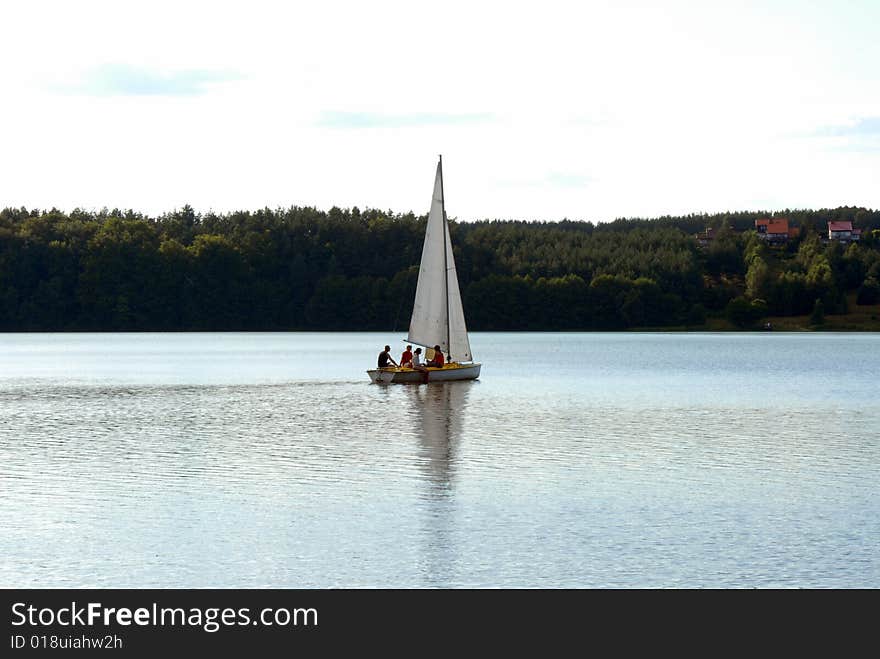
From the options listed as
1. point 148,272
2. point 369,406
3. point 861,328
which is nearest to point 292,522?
point 369,406

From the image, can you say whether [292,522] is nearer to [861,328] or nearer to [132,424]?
[132,424]

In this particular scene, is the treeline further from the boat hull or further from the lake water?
the lake water

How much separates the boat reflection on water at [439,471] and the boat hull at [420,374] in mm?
1643

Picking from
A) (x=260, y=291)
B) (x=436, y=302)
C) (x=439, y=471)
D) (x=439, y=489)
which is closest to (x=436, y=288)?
(x=436, y=302)

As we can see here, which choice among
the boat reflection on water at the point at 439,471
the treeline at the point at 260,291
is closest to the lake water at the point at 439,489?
the boat reflection on water at the point at 439,471

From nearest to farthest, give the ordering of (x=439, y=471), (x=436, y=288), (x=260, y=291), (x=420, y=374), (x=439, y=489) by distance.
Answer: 1. (x=439, y=489)
2. (x=439, y=471)
3. (x=420, y=374)
4. (x=436, y=288)
5. (x=260, y=291)

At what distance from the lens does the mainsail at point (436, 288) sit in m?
59.0

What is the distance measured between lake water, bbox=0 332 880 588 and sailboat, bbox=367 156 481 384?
443 centimetres

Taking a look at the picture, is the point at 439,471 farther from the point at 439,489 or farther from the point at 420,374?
the point at 420,374

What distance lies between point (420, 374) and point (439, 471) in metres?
29.9

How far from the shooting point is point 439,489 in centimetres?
2548

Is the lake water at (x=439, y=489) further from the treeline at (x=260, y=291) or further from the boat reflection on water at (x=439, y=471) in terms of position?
the treeline at (x=260, y=291)

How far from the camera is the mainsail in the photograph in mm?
59031
